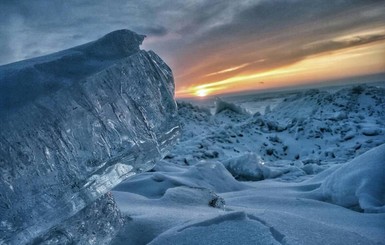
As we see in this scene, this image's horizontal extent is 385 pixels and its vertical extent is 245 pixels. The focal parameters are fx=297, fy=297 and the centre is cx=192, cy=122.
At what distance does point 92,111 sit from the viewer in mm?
1220

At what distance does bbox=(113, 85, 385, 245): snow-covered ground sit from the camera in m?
1.17

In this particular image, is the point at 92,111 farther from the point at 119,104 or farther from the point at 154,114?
the point at 154,114

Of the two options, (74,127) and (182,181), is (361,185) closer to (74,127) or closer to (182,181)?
(182,181)

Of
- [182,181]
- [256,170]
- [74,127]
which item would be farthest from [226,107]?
[74,127]

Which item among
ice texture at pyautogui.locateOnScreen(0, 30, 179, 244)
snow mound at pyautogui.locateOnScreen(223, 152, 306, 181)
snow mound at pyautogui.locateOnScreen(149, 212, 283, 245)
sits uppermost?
ice texture at pyautogui.locateOnScreen(0, 30, 179, 244)

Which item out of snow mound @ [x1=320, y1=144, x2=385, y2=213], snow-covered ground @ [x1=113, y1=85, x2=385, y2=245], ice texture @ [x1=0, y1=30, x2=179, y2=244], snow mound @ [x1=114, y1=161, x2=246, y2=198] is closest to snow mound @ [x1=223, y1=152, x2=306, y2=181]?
snow-covered ground @ [x1=113, y1=85, x2=385, y2=245]

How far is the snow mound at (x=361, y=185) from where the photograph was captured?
181cm

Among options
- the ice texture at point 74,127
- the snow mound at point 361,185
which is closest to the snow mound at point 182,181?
the snow mound at point 361,185

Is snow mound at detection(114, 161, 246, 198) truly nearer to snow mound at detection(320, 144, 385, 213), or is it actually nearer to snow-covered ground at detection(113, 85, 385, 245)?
snow-covered ground at detection(113, 85, 385, 245)

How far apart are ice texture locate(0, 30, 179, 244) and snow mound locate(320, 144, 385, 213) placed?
1.30 meters

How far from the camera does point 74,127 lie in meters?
1.18

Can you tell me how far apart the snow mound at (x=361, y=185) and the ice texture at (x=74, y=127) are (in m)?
1.30

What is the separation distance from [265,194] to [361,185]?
69 cm

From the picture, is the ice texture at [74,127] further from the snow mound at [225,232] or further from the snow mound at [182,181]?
the snow mound at [182,181]
